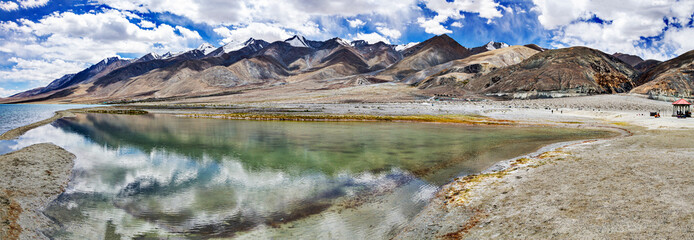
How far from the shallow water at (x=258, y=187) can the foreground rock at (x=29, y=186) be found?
25.2 inches

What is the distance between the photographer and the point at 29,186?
15758 mm

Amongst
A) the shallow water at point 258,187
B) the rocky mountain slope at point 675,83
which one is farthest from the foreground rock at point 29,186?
the rocky mountain slope at point 675,83

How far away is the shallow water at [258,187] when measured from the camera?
39.0 ft

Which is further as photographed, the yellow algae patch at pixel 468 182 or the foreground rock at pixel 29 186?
the yellow algae patch at pixel 468 182

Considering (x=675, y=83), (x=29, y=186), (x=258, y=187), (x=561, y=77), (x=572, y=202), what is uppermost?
(x=561, y=77)

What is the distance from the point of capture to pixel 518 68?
565 ft

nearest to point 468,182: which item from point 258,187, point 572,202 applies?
point 572,202

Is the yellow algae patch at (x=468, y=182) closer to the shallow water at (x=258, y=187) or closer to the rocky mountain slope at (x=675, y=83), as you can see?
the shallow water at (x=258, y=187)

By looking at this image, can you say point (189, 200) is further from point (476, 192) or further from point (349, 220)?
point (476, 192)

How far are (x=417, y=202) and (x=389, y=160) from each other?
9.89 m

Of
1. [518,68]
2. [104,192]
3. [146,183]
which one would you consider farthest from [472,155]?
[518,68]

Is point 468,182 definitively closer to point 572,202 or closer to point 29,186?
point 572,202

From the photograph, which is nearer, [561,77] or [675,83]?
[675,83]

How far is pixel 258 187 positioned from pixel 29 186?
10.9m
